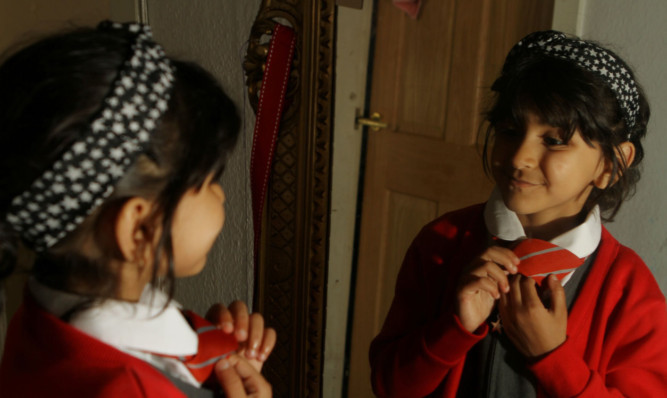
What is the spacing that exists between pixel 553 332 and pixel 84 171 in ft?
1.41

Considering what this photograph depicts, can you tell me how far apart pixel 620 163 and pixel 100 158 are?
19.0 inches

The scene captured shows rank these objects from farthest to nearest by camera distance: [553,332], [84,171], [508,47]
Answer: [508,47]
[553,332]
[84,171]

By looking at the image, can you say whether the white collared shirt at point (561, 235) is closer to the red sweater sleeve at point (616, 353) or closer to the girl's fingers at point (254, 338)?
the red sweater sleeve at point (616, 353)

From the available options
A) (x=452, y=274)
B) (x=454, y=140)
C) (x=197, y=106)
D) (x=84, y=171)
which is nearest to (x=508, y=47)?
(x=454, y=140)

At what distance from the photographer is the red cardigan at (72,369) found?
45 centimetres

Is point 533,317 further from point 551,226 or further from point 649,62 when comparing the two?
point 649,62

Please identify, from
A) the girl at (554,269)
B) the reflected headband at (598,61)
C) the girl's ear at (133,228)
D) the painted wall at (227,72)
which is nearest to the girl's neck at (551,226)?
the girl at (554,269)

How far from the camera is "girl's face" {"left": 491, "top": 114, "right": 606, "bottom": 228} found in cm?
59

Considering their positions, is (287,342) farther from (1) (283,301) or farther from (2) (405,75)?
(2) (405,75)

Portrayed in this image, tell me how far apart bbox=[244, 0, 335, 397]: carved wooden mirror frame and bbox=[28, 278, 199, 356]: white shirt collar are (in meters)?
0.41

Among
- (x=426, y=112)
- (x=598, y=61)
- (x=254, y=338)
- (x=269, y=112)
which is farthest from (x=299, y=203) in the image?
(x=598, y=61)

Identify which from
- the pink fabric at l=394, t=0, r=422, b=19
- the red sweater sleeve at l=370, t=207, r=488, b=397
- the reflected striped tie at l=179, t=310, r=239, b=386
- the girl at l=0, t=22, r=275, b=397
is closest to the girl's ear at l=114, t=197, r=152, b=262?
the girl at l=0, t=22, r=275, b=397

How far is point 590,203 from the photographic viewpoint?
651 millimetres

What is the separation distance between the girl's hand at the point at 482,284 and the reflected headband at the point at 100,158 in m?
0.33
